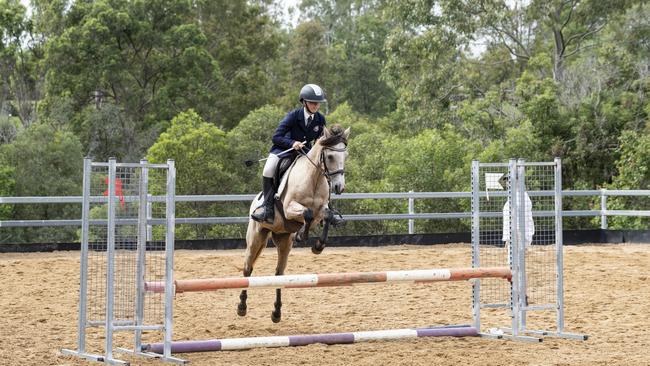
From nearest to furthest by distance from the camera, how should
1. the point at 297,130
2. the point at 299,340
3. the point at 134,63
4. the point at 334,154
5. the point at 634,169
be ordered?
the point at 299,340 → the point at 334,154 → the point at 297,130 → the point at 634,169 → the point at 134,63

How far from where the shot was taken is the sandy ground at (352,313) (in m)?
8.47

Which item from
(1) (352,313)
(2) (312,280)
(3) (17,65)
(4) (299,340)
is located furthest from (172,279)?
(3) (17,65)

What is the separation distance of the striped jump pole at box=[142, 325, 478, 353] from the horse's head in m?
1.62

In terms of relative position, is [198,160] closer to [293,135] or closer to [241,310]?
[293,135]

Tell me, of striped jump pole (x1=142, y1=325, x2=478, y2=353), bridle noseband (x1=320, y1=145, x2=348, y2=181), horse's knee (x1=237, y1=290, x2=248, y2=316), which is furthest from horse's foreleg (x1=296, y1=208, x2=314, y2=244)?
striped jump pole (x1=142, y1=325, x2=478, y2=353)

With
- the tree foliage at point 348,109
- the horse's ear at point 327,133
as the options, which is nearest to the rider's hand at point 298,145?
the horse's ear at point 327,133

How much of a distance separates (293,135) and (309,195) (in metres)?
0.87

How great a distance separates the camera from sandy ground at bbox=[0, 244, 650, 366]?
27.8ft

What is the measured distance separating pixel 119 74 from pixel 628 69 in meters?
20.4

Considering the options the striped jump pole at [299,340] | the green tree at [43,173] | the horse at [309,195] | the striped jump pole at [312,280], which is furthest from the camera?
the green tree at [43,173]

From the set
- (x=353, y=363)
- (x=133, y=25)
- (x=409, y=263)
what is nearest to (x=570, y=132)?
(x=409, y=263)

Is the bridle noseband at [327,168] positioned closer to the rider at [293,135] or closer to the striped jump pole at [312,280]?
the rider at [293,135]

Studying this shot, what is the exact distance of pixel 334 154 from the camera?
9.90 metres

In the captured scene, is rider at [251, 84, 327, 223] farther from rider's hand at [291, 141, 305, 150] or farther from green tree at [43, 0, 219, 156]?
green tree at [43, 0, 219, 156]
